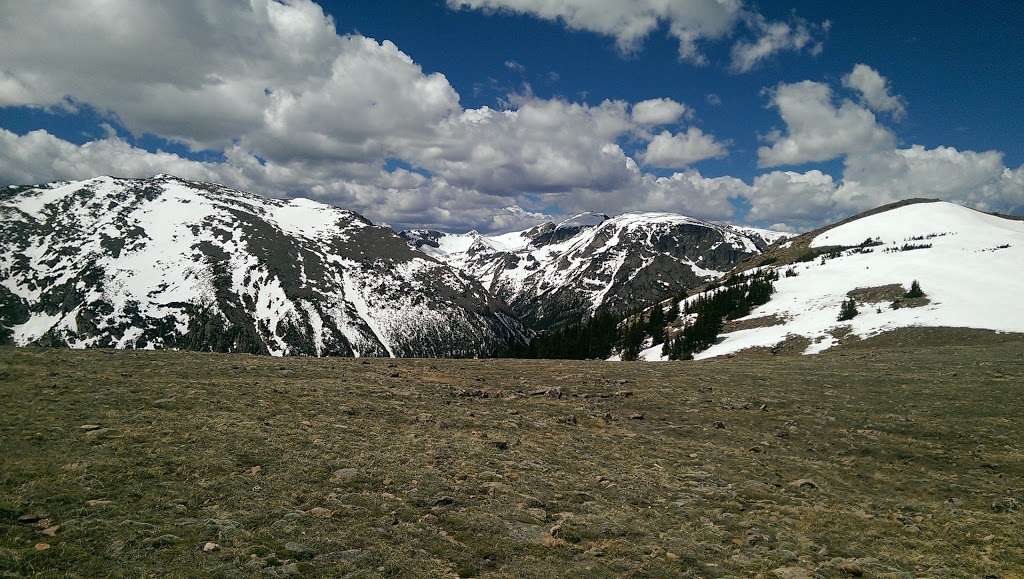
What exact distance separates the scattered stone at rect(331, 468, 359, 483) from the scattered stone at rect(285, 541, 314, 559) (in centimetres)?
309

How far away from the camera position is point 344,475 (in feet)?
40.1

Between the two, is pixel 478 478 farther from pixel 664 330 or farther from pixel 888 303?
pixel 664 330

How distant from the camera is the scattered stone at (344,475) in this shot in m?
11.9

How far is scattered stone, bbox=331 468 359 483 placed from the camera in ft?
39.2

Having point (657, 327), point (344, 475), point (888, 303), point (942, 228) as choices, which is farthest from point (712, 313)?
point (942, 228)

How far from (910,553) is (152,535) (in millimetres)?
15209

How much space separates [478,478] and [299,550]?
5328 millimetres

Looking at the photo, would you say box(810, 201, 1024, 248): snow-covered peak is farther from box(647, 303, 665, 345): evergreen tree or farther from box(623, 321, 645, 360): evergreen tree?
box(623, 321, 645, 360): evergreen tree

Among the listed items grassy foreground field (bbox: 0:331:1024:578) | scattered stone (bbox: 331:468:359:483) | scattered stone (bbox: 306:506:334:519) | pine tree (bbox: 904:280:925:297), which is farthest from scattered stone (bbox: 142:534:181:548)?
pine tree (bbox: 904:280:925:297)

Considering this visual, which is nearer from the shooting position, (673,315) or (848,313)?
(848,313)

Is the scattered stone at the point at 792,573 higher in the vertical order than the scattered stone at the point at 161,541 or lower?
lower

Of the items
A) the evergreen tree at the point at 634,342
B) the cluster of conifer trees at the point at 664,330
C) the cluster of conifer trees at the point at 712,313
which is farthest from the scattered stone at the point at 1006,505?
the evergreen tree at the point at 634,342

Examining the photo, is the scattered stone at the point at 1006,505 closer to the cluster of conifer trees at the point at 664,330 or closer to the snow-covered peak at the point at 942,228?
the cluster of conifer trees at the point at 664,330

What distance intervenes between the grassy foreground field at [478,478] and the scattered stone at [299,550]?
0.06 m
